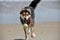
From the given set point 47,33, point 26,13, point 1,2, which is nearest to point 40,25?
point 47,33

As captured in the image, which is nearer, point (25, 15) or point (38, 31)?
point (25, 15)

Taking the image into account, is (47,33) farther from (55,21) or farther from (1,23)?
(1,23)

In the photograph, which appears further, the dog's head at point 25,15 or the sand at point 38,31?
the sand at point 38,31

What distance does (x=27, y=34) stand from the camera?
189cm

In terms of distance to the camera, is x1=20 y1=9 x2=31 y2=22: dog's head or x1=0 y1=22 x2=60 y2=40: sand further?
x1=0 y1=22 x2=60 y2=40: sand

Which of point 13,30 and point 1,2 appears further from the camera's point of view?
point 1,2

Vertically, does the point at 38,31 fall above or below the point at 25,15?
below

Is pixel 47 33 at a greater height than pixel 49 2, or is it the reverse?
pixel 47 33

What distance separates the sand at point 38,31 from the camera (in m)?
2.14

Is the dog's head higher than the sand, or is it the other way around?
the dog's head

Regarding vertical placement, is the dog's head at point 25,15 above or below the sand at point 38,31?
above

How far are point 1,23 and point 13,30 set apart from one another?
408 mm

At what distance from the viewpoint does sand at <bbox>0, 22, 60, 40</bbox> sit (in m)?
2.14

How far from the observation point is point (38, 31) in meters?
2.34
